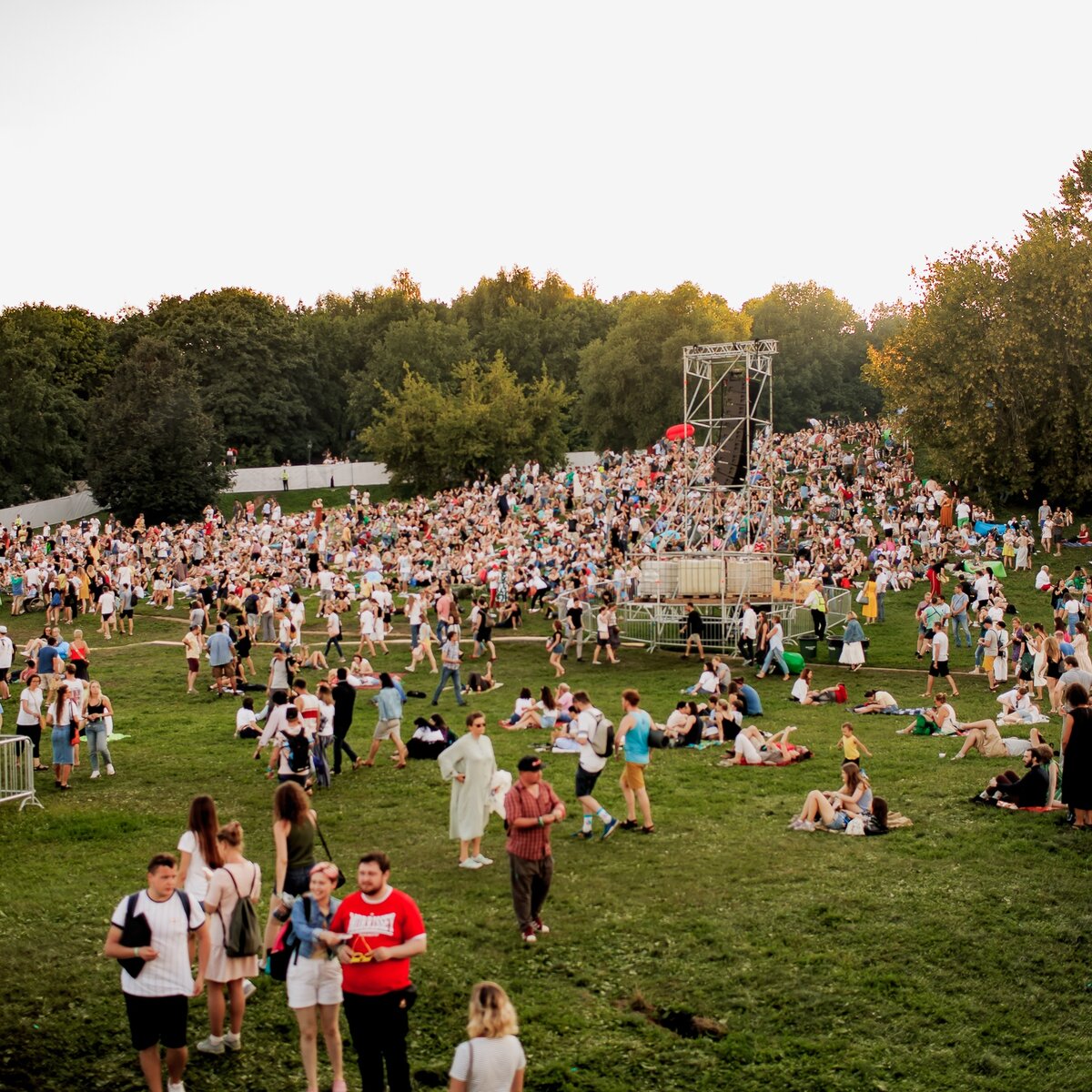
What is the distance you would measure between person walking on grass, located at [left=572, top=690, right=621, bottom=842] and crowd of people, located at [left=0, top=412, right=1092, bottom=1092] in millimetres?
27

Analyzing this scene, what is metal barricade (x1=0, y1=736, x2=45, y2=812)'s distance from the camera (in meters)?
15.0

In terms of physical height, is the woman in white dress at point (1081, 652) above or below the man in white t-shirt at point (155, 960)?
above

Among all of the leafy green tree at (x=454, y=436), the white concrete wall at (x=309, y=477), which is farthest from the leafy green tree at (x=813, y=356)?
the leafy green tree at (x=454, y=436)

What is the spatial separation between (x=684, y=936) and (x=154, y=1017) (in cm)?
469

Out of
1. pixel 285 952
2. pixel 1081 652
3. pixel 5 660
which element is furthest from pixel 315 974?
pixel 5 660

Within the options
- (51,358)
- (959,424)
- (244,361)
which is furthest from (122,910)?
(244,361)

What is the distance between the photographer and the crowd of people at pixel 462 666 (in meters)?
7.77

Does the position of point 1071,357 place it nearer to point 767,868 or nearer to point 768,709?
point 768,709

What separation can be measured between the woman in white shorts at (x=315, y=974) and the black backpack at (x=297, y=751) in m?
6.76

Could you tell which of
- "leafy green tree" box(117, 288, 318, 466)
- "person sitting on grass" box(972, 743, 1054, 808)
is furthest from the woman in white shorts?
"leafy green tree" box(117, 288, 318, 466)

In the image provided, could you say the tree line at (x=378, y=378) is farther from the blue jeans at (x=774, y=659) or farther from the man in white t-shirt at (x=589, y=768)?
the man in white t-shirt at (x=589, y=768)

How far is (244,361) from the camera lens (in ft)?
244

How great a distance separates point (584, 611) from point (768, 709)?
7.39m

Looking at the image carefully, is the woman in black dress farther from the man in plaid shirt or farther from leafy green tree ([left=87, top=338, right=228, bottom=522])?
leafy green tree ([left=87, top=338, right=228, bottom=522])
